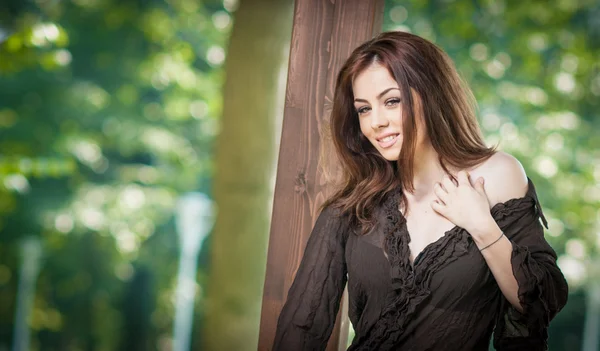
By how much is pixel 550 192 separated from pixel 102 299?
676cm

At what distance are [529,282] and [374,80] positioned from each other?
0.73 meters

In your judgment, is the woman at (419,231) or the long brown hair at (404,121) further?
the long brown hair at (404,121)

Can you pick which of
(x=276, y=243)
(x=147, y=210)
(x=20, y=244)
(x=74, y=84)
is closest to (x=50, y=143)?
(x=74, y=84)

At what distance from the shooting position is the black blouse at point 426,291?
2.09m

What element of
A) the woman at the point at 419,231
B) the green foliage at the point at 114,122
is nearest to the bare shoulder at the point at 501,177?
the woman at the point at 419,231

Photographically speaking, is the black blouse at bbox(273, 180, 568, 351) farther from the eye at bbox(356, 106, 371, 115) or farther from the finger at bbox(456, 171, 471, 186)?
the eye at bbox(356, 106, 371, 115)

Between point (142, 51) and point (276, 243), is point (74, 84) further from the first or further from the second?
point (276, 243)

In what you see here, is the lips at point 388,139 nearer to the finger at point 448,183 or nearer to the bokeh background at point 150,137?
the finger at point 448,183

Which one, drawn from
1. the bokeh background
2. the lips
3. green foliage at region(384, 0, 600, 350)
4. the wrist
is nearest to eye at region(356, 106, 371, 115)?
the lips

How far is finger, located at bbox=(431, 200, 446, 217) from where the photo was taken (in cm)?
219

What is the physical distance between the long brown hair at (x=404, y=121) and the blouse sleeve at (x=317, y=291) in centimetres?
8

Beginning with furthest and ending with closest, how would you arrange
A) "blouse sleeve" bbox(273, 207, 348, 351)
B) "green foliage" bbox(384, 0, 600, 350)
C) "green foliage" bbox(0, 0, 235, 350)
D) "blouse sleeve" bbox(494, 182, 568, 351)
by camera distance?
"green foliage" bbox(0, 0, 235, 350) < "green foliage" bbox(384, 0, 600, 350) < "blouse sleeve" bbox(273, 207, 348, 351) < "blouse sleeve" bbox(494, 182, 568, 351)

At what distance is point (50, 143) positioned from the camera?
8.58 meters

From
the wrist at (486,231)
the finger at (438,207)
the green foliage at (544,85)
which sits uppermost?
the green foliage at (544,85)
